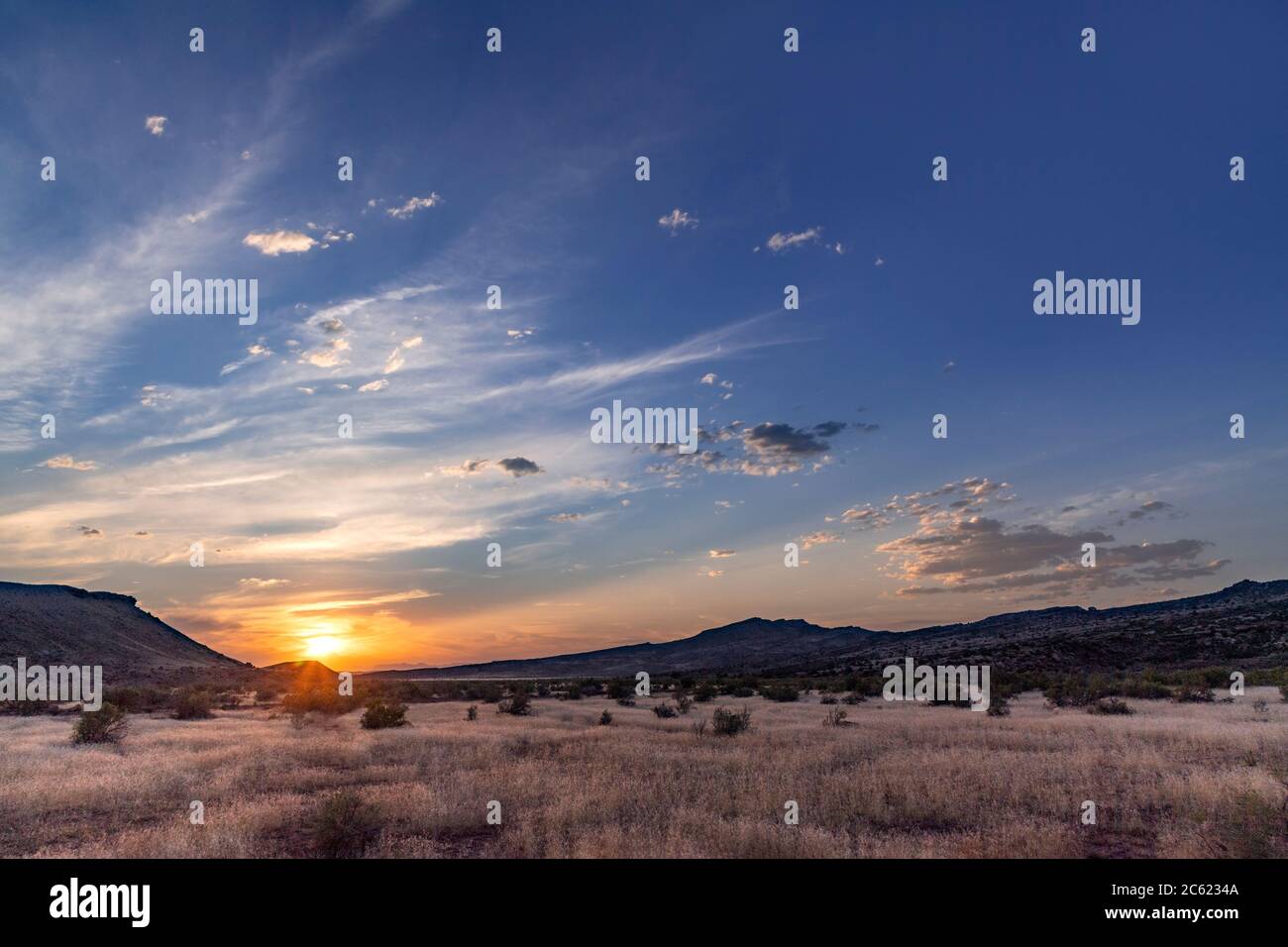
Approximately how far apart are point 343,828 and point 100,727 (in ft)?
58.7

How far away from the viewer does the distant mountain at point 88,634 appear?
9444 cm

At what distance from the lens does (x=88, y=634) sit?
109 metres

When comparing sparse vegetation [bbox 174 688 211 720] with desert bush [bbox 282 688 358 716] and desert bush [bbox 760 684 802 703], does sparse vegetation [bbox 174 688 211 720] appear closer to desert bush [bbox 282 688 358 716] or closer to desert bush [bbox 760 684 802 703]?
desert bush [bbox 282 688 358 716]

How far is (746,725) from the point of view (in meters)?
24.2

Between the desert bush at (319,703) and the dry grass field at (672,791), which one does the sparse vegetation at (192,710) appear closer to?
the desert bush at (319,703)

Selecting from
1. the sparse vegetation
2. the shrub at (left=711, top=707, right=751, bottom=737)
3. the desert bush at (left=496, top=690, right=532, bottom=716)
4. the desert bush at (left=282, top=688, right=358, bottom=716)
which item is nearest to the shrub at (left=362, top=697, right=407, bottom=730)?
the desert bush at (left=496, top=690, right=532, bottom=716)

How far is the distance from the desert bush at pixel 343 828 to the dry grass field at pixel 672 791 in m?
0.04

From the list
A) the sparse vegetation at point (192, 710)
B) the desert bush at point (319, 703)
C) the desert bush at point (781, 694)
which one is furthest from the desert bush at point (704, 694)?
the sparse vegetation at point (192, 710)

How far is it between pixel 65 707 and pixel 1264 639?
84.6 metres

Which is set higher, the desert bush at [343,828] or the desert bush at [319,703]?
the desert bush at [343,828]
